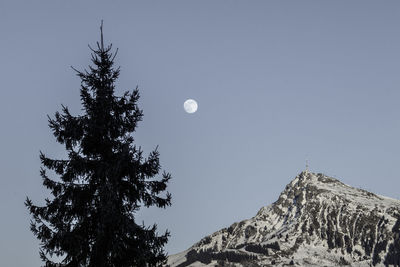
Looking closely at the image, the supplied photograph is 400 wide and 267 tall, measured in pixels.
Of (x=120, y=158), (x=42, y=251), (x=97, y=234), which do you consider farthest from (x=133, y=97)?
(x=42, y=251)

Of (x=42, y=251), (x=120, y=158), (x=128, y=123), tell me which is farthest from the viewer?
(x=128, y=123)

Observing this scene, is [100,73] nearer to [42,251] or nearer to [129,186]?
[129,186]

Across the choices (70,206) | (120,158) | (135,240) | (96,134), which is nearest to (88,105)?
(96,134)

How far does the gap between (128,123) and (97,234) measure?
6172mm

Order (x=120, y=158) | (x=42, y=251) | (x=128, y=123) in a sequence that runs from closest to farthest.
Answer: (x=42, y=251)
(x=120, y=158)
(x=128, y=123)

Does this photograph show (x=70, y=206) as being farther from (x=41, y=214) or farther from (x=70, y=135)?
(x=70, y=135)

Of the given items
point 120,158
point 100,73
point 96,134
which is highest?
point 100,73

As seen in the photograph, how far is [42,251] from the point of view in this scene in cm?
2209

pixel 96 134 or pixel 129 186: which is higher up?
pixel 96 134

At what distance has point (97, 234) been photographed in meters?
22.7

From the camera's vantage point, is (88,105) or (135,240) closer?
(135,240)

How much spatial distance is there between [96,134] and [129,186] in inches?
127

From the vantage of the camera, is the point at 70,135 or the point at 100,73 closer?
the point at 70,135

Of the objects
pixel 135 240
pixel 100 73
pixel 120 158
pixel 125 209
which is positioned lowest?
pixel 135 240
